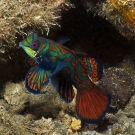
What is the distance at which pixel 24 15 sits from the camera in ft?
11.9

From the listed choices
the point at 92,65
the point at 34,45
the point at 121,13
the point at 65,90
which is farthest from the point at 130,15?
the point at 34,45

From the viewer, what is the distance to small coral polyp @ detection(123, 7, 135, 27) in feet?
12.2

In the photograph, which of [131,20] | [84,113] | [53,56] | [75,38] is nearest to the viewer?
[53,56]

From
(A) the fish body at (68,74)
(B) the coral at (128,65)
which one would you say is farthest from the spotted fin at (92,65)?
(B) the coral at (128,65)

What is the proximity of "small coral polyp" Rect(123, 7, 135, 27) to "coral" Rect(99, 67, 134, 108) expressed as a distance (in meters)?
1.47

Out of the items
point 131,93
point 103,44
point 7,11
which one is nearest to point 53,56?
point 7,11

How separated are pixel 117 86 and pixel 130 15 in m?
1.69

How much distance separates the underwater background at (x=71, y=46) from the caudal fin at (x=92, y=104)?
3.29ft

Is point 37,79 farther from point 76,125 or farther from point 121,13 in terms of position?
point 121,13

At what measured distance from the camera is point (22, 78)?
16.7ft

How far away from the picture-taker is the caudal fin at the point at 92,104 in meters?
3.09

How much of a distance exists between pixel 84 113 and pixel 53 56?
90 cm

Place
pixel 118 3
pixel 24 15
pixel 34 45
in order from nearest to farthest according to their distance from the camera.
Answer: pixel 34 45 < pixel 24 15 < pixel 118 3

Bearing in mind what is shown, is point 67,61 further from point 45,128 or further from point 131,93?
point 131,93
